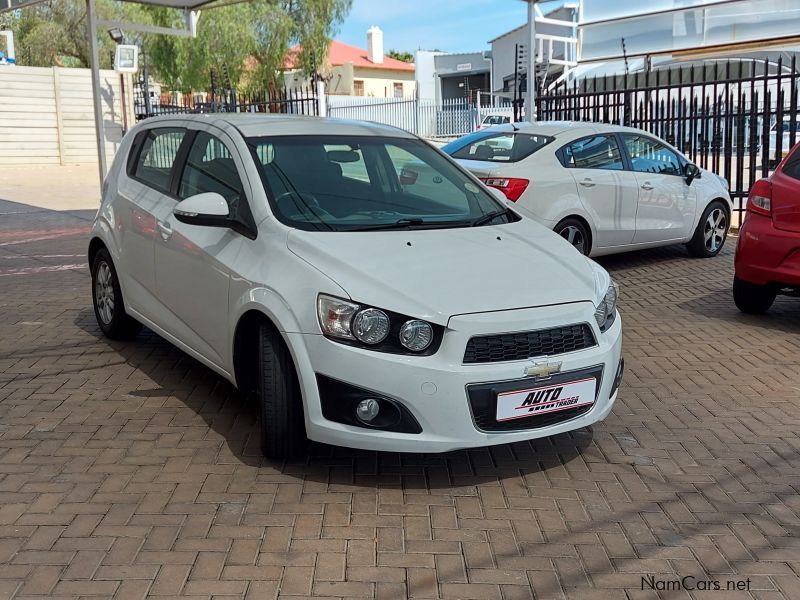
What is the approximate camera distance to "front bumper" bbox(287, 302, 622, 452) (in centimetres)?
370

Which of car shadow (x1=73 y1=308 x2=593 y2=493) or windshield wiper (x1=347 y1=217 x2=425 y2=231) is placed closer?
car shadow (x1=73 y1=308 x2=593 y2=493)

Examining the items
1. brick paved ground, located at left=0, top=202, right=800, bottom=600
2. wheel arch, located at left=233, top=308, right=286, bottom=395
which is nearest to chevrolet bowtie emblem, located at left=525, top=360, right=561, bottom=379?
brick paved ground, located at left=0, top=202, right=800, bottom=600

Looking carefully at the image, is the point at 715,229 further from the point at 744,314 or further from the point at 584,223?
the point at 744,314

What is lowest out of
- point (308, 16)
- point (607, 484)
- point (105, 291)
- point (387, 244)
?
point (607, 484)

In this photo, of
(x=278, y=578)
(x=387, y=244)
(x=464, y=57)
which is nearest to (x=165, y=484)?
(x=278, y=578)

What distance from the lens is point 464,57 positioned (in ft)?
175

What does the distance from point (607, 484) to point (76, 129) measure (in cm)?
2491

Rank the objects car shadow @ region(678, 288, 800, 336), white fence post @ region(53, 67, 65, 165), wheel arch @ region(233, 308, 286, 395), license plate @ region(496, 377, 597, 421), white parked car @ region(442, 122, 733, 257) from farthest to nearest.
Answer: white fence post @ region(53, 67, 65, 165) → white parked car @ region(442, 122, 733, 257) → car shadow @ region(678, 288, 800, 336) → wheel arch @ region(233, 308, 286, 395) → license plate @ region(496, 377, 597, 421)

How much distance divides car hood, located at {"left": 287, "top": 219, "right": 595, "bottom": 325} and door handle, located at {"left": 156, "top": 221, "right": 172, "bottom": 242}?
1.16m

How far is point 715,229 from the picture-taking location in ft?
34.0

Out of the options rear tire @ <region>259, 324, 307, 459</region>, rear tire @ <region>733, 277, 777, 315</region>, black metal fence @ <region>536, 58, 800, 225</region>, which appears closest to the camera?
rear tire @ <region>259, 324, 307, 459</region>

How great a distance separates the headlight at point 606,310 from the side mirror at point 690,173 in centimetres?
584

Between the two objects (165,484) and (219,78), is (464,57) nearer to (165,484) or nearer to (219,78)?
(219,78)

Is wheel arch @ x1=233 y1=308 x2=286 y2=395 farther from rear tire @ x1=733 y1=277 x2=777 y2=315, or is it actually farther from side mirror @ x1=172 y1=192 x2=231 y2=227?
rear tire @ x1=733 y1=277 x2=777 y2=315
